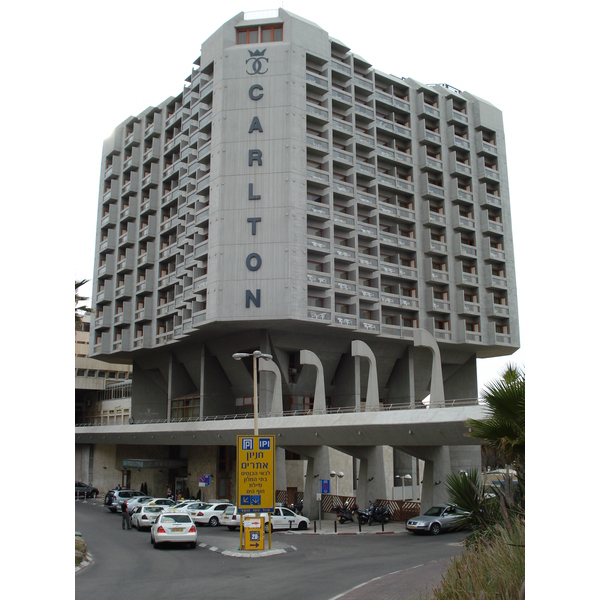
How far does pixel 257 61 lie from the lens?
56.9 m

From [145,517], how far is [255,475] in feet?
45.3

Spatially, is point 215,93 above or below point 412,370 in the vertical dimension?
above

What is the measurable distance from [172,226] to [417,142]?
91.2ft

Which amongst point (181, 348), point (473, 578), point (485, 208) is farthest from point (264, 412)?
point (473, 578)

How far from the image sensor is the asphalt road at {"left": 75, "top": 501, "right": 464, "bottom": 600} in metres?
15.7

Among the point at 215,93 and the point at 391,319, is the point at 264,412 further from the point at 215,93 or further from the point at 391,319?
the point at 215,93

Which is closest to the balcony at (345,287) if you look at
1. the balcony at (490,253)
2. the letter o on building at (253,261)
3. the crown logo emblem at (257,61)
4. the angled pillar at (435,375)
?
the letter o on building at (253,261)

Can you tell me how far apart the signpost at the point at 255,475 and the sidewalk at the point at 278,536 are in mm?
1993

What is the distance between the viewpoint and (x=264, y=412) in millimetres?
55375

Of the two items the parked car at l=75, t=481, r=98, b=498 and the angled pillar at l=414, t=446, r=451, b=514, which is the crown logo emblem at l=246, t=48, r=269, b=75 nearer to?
the angled pillar at l=414, t=446, r=451, b=514

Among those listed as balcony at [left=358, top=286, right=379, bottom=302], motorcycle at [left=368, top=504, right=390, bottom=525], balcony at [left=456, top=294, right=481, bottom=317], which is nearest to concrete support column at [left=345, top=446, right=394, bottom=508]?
motorcycle at [left=368, top=504, right=390, bottom=525]

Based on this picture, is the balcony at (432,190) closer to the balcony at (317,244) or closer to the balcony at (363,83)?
the balcony at (363,83)
